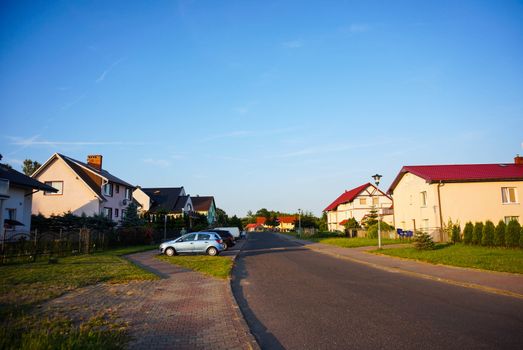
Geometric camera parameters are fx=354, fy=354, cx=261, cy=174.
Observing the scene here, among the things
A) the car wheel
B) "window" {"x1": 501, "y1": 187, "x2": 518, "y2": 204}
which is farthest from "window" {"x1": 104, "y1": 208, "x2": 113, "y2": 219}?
"window" {"x1": 501, "y1": 187, "x2": 518, "y2": 204}

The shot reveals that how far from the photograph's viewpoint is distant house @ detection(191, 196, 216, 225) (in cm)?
7575

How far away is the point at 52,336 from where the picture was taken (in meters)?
5.22

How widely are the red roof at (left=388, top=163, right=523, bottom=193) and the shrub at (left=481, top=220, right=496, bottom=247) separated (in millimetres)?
6815

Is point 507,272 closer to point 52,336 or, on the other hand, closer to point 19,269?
point 52,336

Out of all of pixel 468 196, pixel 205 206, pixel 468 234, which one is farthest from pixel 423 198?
pixel 205 206

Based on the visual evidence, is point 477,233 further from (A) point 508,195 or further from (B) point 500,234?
(A) point 508,195

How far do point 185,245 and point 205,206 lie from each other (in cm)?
5612

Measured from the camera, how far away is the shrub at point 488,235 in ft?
71.7

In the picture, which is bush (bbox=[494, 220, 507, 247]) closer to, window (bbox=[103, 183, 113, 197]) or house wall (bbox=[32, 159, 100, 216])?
house wall (bbox=[32, 159, 100, 216])

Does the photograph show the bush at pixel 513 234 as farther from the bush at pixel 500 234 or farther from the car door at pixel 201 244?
the car door at pixel 201 244

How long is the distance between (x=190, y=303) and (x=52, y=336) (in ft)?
11.1

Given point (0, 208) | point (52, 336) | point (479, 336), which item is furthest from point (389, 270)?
→ point (0, 208)

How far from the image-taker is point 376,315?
709 centimetres

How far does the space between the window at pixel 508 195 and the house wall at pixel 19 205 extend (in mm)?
35936
